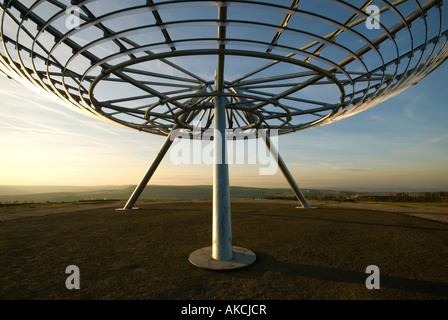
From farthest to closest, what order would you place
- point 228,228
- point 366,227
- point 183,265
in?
1. point 366,227
2. point 228,228
3. point 183,265

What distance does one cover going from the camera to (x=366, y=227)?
15.0 metres

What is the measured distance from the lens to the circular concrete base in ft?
27.8

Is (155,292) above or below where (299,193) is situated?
below

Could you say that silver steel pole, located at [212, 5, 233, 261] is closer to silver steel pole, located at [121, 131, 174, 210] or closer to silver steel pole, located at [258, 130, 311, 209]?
silver steel pole, located at [258, 130, 311, 209]

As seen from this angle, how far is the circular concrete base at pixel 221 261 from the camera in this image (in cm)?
849

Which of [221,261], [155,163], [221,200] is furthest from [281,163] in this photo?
[221,261]

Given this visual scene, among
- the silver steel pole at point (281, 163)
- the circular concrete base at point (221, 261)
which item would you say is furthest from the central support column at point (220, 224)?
the silver steel pole at point (281, 163)

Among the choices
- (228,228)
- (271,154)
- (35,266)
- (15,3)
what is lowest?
(35,266)

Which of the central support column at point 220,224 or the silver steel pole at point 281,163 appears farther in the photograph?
the silver steel pole at point 281,163

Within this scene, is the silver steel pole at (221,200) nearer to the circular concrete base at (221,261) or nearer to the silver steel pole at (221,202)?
the silver steel pole at (221,202)

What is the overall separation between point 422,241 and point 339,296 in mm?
8738

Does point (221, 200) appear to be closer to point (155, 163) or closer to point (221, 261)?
point (221, 261)
